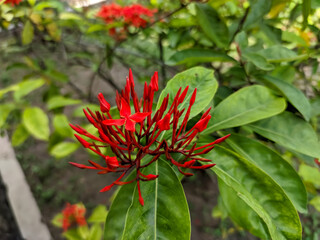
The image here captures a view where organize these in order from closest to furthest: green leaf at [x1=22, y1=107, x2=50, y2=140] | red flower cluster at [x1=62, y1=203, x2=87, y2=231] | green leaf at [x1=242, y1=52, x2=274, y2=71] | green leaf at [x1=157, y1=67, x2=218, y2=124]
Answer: green leaf at [x1=157, y1=67, x2=218, y2=124], green leaf at [x1=242, y1=52, x2=274, y2=71], green leaf at [x1=22, y1=107, x2=50, y2=140], red flower cluster at [x1=62, y1=203, x2=87, y2=231]

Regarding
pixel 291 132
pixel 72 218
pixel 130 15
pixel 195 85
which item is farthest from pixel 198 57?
pixel 72 218

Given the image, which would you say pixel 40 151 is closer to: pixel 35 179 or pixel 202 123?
pixel 35 179

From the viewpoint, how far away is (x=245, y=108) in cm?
86

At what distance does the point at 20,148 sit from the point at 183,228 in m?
3.25

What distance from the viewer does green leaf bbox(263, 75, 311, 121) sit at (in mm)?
853

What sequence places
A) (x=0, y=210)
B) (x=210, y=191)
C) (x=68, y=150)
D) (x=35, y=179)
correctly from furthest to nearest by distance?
(x=35, y=179) → (x=210, y=191) → (x=0, y=210) → (x=68, y=150)

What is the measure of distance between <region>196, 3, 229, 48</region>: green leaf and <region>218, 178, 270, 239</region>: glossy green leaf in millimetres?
595

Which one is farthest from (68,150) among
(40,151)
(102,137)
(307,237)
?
(307,237)

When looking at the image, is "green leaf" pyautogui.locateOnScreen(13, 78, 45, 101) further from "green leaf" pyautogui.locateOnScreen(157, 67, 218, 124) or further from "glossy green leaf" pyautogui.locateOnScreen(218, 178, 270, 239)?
"glossy green leaf" pyautogui.locateOnScreen(218, 178, 270, 239)

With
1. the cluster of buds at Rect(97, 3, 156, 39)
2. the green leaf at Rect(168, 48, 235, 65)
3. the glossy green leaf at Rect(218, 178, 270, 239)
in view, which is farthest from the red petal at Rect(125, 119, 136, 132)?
the cluster of buds at Rect(97, 3, 156, 39)

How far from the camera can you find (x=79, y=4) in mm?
2428

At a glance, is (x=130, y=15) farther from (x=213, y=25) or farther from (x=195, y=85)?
(x=195, y=85)

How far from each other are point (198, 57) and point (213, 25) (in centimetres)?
21

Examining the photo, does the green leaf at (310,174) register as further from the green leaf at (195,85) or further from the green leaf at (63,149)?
the green leaf at (63,149)
